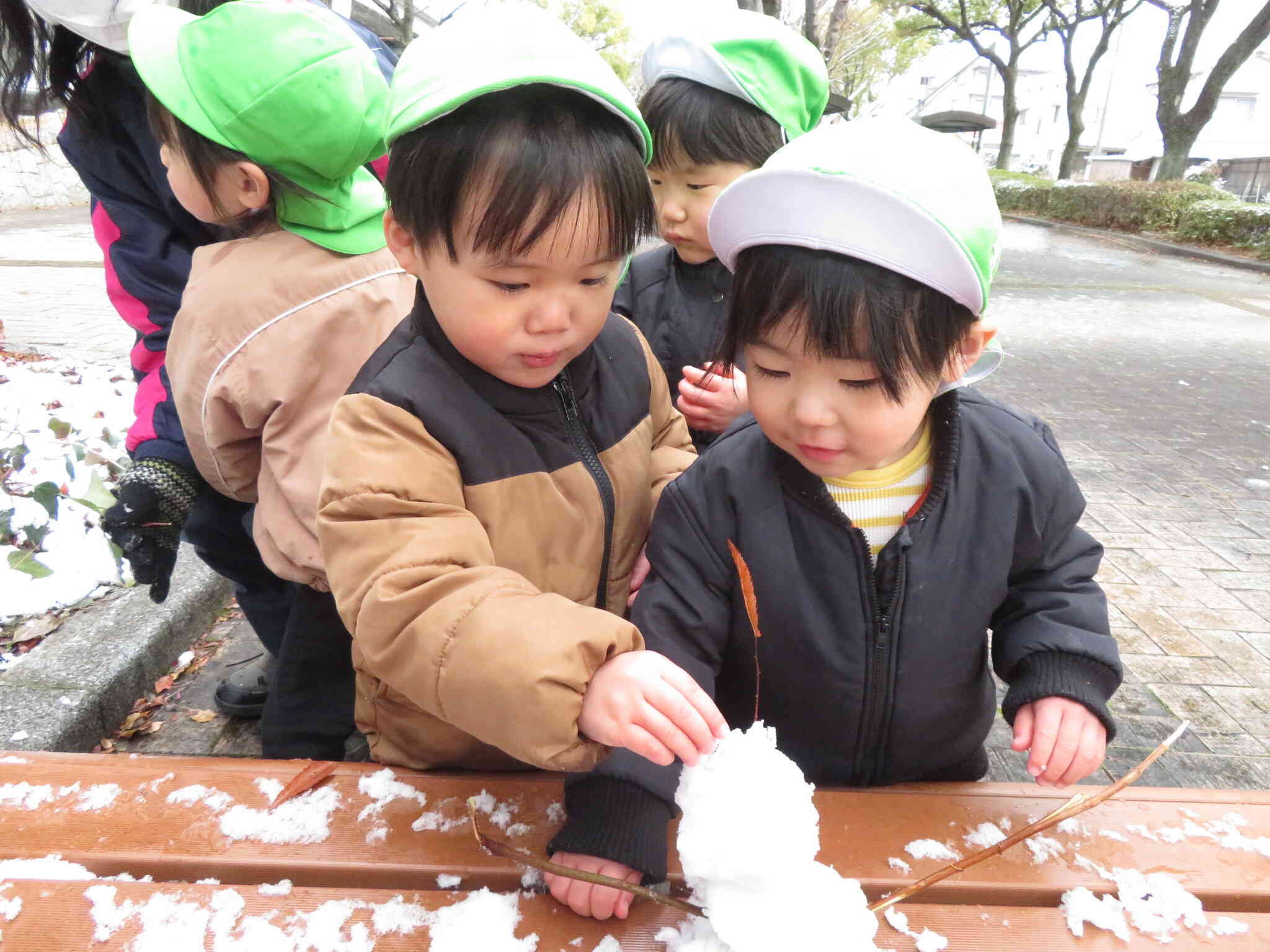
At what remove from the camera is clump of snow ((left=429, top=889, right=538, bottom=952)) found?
0.94 meters

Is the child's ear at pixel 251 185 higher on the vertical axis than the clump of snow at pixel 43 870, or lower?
higher

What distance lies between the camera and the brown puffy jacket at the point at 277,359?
4.92ft

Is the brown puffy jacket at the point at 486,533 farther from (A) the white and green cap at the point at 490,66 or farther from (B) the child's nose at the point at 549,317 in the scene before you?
(A) the white and green cap at the point at 490,66

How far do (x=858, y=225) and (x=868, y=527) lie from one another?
1.63 feet

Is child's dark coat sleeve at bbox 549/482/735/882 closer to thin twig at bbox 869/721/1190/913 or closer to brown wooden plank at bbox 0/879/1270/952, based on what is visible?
brown wooden plank at bbox 0/879/1270/952

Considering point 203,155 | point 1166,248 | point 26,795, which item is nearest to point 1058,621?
point 26,795

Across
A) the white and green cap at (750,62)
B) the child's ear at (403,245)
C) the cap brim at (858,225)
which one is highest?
the white and green cap at (750,62)

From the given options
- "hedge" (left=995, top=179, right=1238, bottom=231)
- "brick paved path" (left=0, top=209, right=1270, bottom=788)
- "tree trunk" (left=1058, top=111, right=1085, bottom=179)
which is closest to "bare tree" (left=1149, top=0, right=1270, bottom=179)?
"hedge" (left=995, top=179, right=1238, bottom=231)

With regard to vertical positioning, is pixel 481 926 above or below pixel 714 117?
below

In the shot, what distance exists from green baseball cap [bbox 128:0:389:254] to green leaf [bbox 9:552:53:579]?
188cm

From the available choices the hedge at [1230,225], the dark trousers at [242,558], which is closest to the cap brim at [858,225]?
the dark trousers at [242,558]

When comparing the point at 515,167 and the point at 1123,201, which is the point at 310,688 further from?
the point at 1123,201

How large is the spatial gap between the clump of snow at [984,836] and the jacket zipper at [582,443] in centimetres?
66

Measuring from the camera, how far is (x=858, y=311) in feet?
3.42
